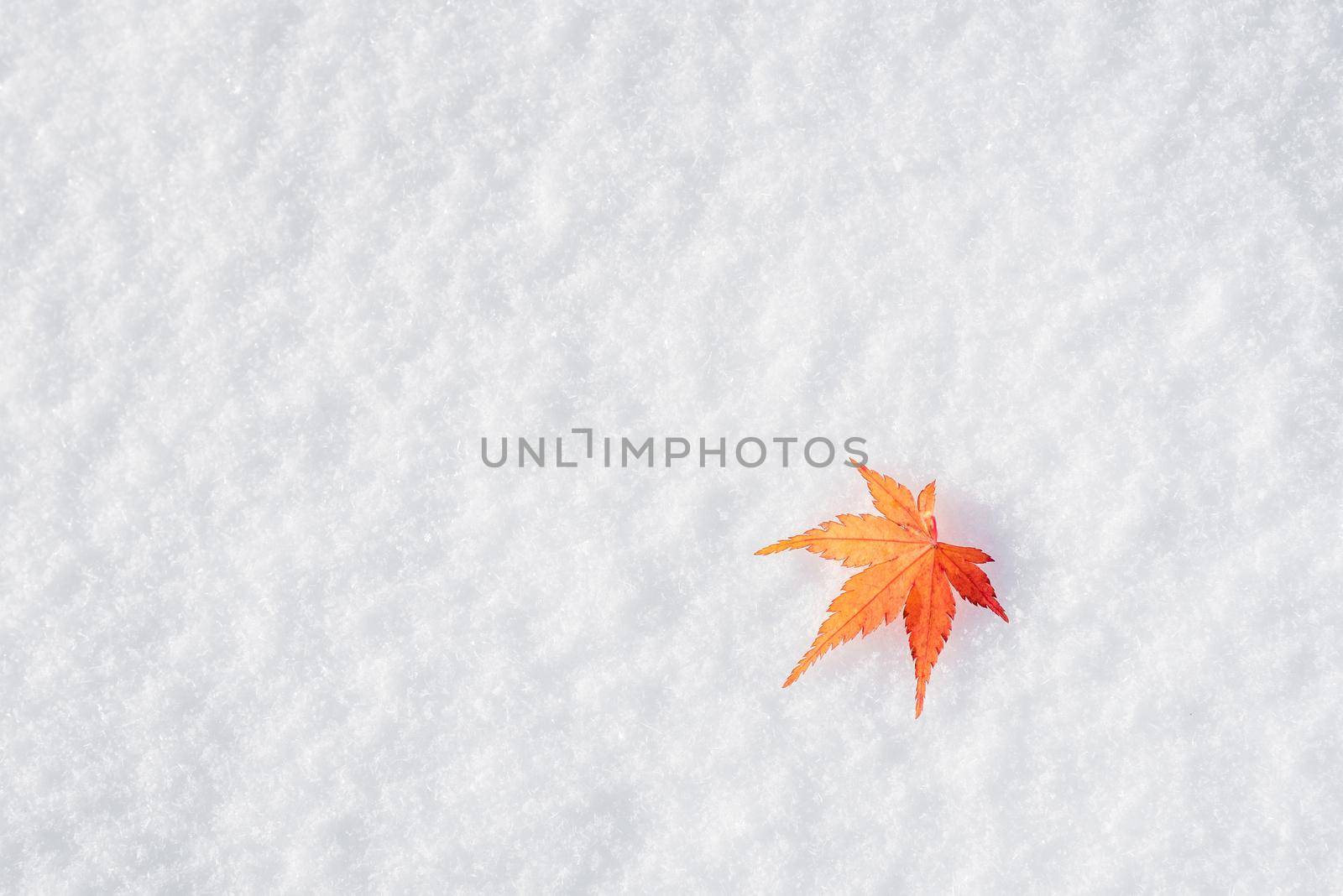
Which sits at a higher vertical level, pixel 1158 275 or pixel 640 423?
pixel 1158 275

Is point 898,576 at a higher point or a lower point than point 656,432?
lower

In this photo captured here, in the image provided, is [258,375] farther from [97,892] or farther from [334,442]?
[97,892]

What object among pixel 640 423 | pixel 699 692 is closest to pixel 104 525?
pixel 640 423

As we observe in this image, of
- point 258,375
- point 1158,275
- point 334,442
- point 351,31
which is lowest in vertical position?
point 334,442
